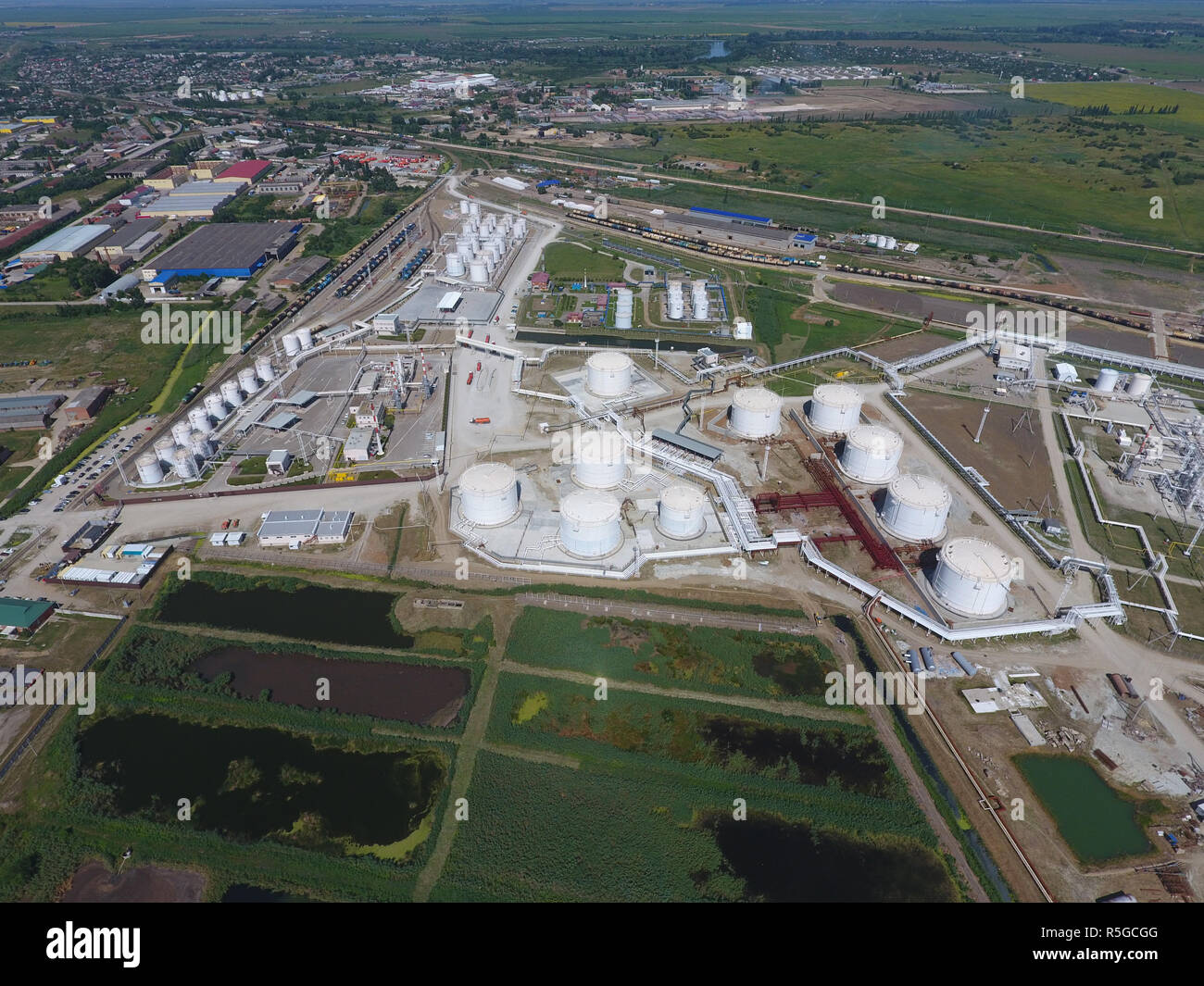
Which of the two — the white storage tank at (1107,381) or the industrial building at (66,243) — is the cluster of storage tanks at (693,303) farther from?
the industrial building at (66,243)

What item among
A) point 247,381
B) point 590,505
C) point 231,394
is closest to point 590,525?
point 590,505

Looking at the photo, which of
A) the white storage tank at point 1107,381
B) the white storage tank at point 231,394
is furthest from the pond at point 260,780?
the white storage tank at point 1107,381
